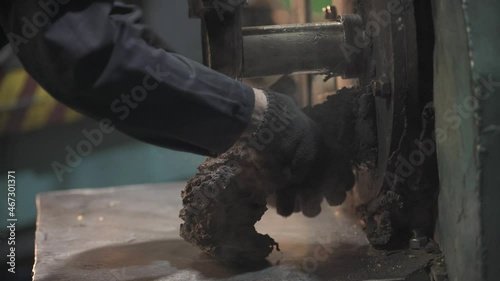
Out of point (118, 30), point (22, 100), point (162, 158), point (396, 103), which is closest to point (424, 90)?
point (396, 103)

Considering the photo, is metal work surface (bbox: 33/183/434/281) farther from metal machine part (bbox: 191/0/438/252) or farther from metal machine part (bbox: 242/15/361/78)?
metal machine part (bbox: 242/15/361/78)

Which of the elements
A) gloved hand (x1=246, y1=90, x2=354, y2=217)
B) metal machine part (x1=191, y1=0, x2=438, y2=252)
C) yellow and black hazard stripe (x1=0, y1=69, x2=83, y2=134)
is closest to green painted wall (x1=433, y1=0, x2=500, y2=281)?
metal machine part (x1=191, y1=0, x2=438, y2=252)

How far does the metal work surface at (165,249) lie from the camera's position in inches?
48.7

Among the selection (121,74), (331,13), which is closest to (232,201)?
(121,74)

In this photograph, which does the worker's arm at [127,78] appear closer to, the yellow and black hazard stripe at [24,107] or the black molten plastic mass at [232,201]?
the black molten plastic mass at [232,201]

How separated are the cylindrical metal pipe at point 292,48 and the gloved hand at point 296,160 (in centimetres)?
10

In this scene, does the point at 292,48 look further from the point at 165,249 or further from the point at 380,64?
the point at 165,249

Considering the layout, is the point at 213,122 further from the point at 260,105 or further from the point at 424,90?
the point at 424,90

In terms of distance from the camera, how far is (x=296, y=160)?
1.23 metres

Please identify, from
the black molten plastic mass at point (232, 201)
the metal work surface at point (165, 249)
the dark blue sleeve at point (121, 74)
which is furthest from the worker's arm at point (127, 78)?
the metal work surface at point (165, 249)

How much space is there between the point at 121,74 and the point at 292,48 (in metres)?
0.44

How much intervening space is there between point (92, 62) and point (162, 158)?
146 cm

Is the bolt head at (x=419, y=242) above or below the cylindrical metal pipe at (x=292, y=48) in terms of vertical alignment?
below

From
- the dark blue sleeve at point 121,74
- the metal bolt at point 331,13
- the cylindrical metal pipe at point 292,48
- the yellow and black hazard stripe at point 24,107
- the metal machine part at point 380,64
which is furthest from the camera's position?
the yellow and black hazard stripe at point 24,107
